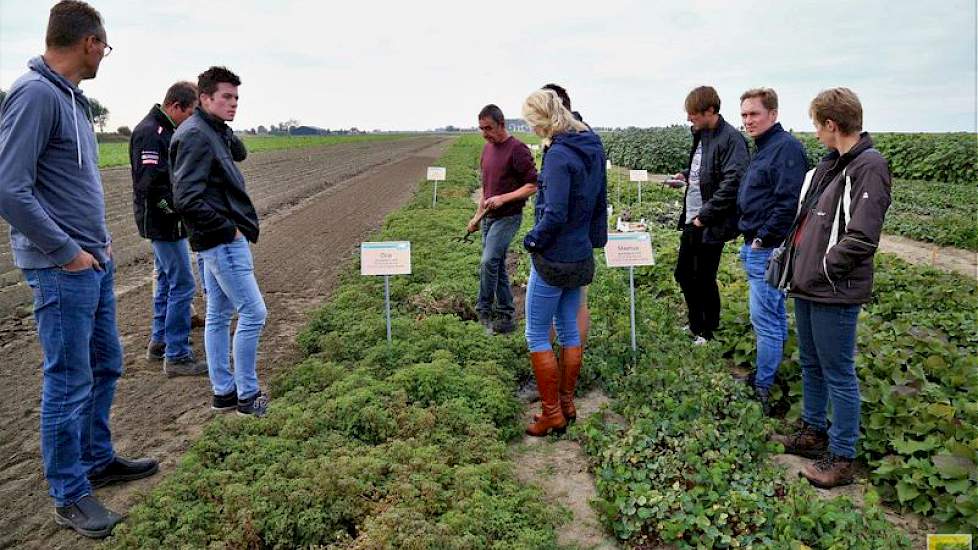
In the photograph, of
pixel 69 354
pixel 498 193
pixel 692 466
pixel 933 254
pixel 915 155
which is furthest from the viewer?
pixel 915 155

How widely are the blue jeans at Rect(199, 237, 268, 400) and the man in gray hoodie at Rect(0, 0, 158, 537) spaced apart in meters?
0.77

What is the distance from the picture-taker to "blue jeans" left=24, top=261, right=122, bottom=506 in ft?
10.2

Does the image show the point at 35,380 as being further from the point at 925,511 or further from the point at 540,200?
the point at 925,511

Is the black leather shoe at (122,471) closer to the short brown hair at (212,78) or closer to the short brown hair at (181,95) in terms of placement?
the short brown hair at (212,78)

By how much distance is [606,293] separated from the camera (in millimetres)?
7090

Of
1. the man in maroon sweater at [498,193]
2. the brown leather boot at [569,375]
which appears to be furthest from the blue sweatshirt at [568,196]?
the man in maroon sweater at [498,193]

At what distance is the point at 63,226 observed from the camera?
10.2 feet

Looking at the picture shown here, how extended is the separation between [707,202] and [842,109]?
176cm

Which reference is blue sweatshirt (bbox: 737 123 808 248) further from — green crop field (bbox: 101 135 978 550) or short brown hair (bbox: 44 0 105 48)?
short brown hair (bbox: 44 0 105 48)

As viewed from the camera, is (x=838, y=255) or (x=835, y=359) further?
(x=835, y=359)

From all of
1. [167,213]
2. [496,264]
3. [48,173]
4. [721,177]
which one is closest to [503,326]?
[496,264]

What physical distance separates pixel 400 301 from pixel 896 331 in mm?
4953

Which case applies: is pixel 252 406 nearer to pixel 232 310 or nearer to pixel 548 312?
pixel 232 310

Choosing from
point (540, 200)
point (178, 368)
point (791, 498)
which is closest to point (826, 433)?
point (791, 498)
